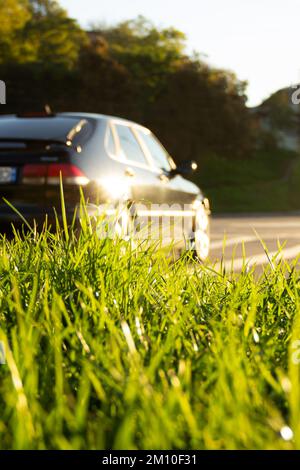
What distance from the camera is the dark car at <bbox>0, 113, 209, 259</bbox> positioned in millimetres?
7258

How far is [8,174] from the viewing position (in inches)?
291

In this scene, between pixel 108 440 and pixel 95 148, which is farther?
pixel 95 148

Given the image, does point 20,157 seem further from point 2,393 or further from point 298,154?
point 298,154

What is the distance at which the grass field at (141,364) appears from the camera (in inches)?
94.3

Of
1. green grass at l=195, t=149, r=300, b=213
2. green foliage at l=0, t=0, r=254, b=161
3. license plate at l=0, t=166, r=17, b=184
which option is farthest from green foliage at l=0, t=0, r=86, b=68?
license plate at l=0, t=166, r=17, b=184

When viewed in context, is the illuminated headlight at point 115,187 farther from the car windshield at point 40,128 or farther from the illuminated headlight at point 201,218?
the illuminated headlight at point 201,218

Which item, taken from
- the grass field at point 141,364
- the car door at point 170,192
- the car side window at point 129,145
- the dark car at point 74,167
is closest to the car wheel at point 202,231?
the car door at point 170,192

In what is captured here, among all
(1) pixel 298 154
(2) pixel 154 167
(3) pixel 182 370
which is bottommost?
(1) pixel 298 154

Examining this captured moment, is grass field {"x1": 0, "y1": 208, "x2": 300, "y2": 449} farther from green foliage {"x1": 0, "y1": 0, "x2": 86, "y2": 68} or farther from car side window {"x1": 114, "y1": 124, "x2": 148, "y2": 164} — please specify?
green foliage {"x1": 0, "y1": 0, "x2": 86, "y2": 68}

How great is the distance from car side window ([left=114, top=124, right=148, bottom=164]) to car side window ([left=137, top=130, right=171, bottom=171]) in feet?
1.13

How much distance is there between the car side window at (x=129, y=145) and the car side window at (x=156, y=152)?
346 millimetres
